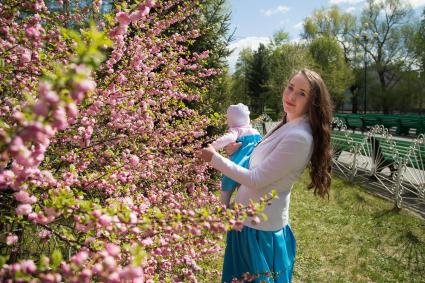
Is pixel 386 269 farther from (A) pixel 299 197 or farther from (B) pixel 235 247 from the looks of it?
(A) pixel 299 197

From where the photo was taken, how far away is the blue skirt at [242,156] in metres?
2.84

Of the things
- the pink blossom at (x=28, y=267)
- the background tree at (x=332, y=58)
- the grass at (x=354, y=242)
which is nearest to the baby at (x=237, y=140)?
the grass at (x=354, y=242)

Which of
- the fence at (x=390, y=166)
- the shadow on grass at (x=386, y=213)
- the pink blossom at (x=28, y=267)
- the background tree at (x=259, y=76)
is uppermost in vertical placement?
the background tree at (x=259, y=76)

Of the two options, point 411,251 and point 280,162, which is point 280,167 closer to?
point 280,162

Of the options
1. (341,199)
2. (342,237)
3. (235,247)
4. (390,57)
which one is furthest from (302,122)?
(390,57)

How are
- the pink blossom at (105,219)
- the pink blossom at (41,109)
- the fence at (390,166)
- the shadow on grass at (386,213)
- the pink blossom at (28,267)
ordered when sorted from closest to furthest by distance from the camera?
the pink blossom at (41,109) < the pink blossom at (28,267) < the pink blossom at (105,219) < the shadow on grass at (386,213) < the fence at (390,166)

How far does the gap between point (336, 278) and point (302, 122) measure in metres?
2.83

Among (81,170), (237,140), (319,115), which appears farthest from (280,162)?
(81,170)

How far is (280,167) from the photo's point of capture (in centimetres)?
205

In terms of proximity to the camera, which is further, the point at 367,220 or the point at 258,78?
the point at 258,78

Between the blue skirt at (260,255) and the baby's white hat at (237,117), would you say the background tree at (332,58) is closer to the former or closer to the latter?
the baby's white hat at (237,117)

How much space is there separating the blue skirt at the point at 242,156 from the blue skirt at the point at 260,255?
0.51 metres

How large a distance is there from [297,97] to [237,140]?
1009mm

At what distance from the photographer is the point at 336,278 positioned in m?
4.19
